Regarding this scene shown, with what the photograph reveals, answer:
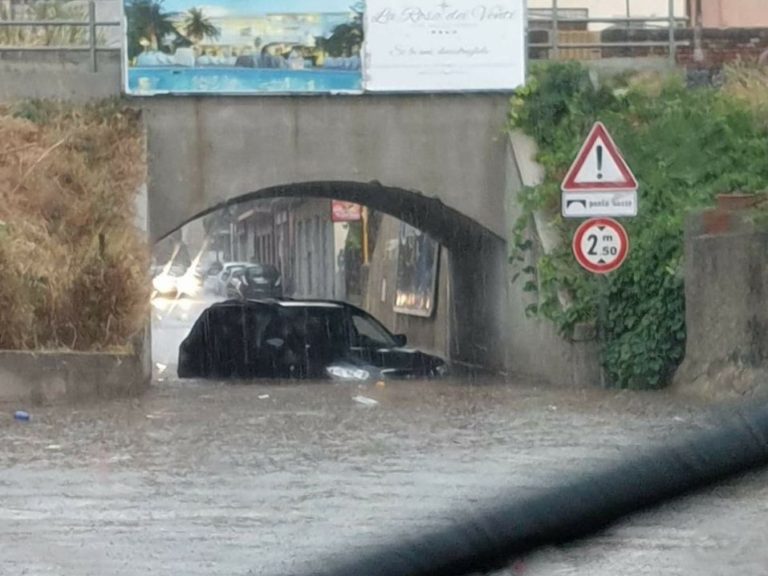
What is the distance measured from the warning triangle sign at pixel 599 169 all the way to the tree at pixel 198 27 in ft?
20.3

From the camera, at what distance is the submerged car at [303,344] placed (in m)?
21.1

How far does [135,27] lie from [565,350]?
659cm

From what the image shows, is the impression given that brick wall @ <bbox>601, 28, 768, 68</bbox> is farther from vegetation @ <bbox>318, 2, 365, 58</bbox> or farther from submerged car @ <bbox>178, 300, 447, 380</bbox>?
submerged car @ <bbox>178, 300, 447, 380</bbox>

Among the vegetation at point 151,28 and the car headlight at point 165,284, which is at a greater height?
the vegetation at point 151,28

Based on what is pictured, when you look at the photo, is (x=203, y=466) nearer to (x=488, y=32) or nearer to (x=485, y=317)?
(x=488, y=32)

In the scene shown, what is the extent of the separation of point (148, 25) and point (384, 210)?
6493mm

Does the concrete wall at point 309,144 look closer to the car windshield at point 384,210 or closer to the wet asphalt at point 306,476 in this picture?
the car windshield at point 384,210

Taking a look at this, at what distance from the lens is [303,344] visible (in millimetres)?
21531

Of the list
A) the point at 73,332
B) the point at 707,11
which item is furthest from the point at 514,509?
the point at 707,11

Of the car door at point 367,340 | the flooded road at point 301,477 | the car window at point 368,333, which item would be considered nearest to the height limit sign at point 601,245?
the flooded road at point 301,477

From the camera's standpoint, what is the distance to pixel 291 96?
2169 centimetres

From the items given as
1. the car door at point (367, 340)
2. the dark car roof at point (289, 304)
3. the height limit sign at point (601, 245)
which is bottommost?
the car door at point (367, 340)

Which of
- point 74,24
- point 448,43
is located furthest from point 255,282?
point 448,43

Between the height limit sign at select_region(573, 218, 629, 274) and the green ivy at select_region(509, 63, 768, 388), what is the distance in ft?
2.83
